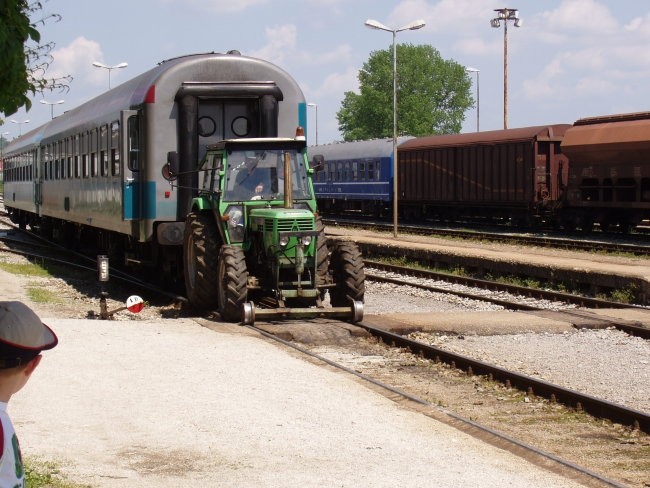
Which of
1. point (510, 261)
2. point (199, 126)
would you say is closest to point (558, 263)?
point (510, 261)

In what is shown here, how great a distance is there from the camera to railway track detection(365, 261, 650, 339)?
1478cm

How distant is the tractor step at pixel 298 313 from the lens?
14.0 meters

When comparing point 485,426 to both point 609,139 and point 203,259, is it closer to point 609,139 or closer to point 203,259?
point 203,259

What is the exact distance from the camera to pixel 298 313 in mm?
14133

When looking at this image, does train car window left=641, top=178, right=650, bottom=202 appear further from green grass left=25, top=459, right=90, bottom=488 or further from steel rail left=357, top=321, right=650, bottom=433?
Answer: green grass left=25, top=459, right=90, bottom=488

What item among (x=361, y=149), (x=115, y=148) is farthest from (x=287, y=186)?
(x=361, y=149)

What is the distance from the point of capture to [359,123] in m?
126

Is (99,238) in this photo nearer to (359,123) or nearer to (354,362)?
(354,362)

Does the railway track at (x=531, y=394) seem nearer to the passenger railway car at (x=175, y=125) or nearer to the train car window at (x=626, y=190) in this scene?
the passenger railway car at (x=175, y=125)

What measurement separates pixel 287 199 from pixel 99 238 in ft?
37.2

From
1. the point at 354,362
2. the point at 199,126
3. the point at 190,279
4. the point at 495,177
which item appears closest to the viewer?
the point at 354,362

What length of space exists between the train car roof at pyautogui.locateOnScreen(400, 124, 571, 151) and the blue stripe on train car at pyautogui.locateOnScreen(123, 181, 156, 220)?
69.2 ft

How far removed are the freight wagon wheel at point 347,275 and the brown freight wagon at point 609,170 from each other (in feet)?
60.6

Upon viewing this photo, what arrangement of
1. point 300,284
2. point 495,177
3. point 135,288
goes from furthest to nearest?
point 495,177 < point 135,288 < point 300,284
